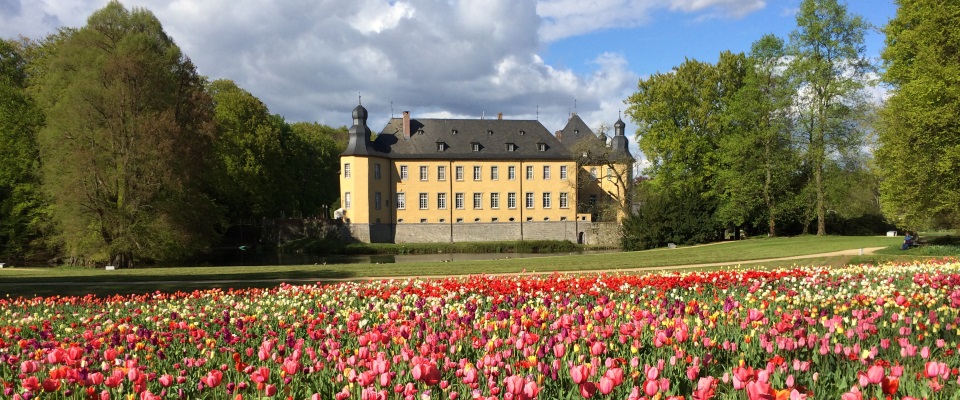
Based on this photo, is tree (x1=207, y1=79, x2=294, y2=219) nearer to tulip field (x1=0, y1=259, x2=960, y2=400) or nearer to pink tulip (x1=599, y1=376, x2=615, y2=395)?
tulip field (x1=0, y1=259, x2=960, y2=400)

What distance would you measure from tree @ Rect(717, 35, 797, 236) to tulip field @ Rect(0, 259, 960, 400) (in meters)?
32.1

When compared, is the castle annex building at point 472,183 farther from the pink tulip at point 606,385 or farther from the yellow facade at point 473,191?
the pink tulip at point 606,385

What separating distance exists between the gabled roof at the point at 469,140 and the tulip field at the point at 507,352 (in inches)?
1922

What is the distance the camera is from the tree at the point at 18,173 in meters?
34.8

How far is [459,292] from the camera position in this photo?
10.0m

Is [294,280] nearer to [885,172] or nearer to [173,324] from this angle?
[173,324]

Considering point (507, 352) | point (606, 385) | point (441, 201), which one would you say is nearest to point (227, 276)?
point (507, 352)

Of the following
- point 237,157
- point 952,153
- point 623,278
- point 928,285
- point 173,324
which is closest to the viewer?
point 173,324

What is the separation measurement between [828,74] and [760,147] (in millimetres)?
6151

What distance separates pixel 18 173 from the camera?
35344mm

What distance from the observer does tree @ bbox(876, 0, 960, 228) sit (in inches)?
912

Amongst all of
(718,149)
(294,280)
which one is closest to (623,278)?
(294,280)

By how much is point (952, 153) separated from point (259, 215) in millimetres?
52096

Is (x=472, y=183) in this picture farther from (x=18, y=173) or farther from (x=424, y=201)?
(x=18, y=173)
